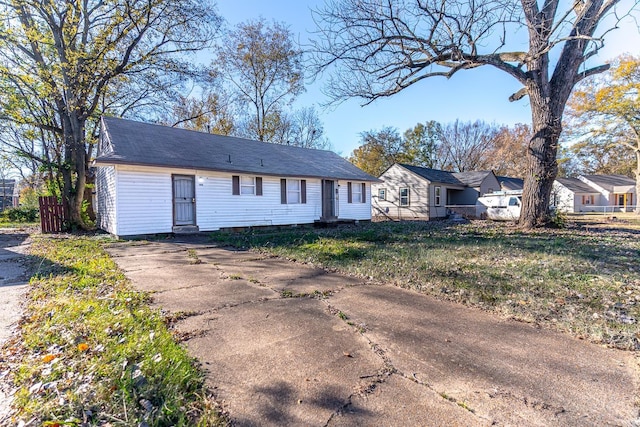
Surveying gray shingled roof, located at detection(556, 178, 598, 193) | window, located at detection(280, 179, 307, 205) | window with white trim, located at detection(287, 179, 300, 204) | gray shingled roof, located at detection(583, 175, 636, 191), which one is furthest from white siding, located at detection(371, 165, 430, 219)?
gray shingled roof, located at detection(583, 175, 636, 191)

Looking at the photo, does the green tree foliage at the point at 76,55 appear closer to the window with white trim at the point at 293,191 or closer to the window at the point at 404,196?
the window with white trim at the point at 293,191

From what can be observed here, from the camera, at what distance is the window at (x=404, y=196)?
23.4 metres

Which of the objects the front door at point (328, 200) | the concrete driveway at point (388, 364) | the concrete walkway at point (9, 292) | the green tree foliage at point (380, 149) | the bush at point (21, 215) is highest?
the green tree foliage at point (380, 149)

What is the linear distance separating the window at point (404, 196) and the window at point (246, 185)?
13.5 metres

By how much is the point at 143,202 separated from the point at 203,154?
3408 millimetres

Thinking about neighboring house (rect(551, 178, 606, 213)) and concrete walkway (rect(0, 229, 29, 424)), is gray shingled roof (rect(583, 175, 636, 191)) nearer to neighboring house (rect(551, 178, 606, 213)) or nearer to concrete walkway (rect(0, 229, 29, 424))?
neighboring house (rect(551, 178, 606, 213))

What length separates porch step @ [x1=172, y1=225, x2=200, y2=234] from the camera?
11.6 m

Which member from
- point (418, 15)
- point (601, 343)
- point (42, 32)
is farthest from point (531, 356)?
point (42, 32)

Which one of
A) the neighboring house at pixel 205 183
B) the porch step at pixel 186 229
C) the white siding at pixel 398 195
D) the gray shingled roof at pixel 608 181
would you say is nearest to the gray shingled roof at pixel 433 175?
the white siding at pixel 398 195

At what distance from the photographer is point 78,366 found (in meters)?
2.20

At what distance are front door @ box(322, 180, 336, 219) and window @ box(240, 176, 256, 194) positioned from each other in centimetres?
408

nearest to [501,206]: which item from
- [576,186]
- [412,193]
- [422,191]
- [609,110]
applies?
[422,191]

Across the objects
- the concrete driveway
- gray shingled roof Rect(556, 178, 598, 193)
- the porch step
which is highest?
gray shingled roof Rect(556, 178, 598, 193)

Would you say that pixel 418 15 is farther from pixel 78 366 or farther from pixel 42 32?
pixel 42 32
